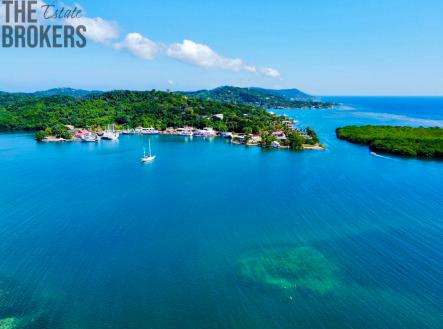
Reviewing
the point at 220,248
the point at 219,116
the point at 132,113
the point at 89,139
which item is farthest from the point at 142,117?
the point at 220,248

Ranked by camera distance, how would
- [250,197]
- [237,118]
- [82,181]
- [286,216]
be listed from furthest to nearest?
[237,118] < [82,181] < [250,197] < [286,216]

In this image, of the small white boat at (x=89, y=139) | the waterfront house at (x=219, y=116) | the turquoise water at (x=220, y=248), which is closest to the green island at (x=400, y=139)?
the turquoise water at (x=220, y=248)

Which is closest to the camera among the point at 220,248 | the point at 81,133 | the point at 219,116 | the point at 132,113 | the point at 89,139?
the point at 220,248

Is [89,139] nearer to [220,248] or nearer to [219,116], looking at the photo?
[219,116]

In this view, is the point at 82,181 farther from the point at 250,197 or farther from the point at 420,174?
the point at 420,174

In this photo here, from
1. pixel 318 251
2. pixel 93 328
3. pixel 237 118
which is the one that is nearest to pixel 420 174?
pixel 318 251

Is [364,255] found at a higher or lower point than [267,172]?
lower
